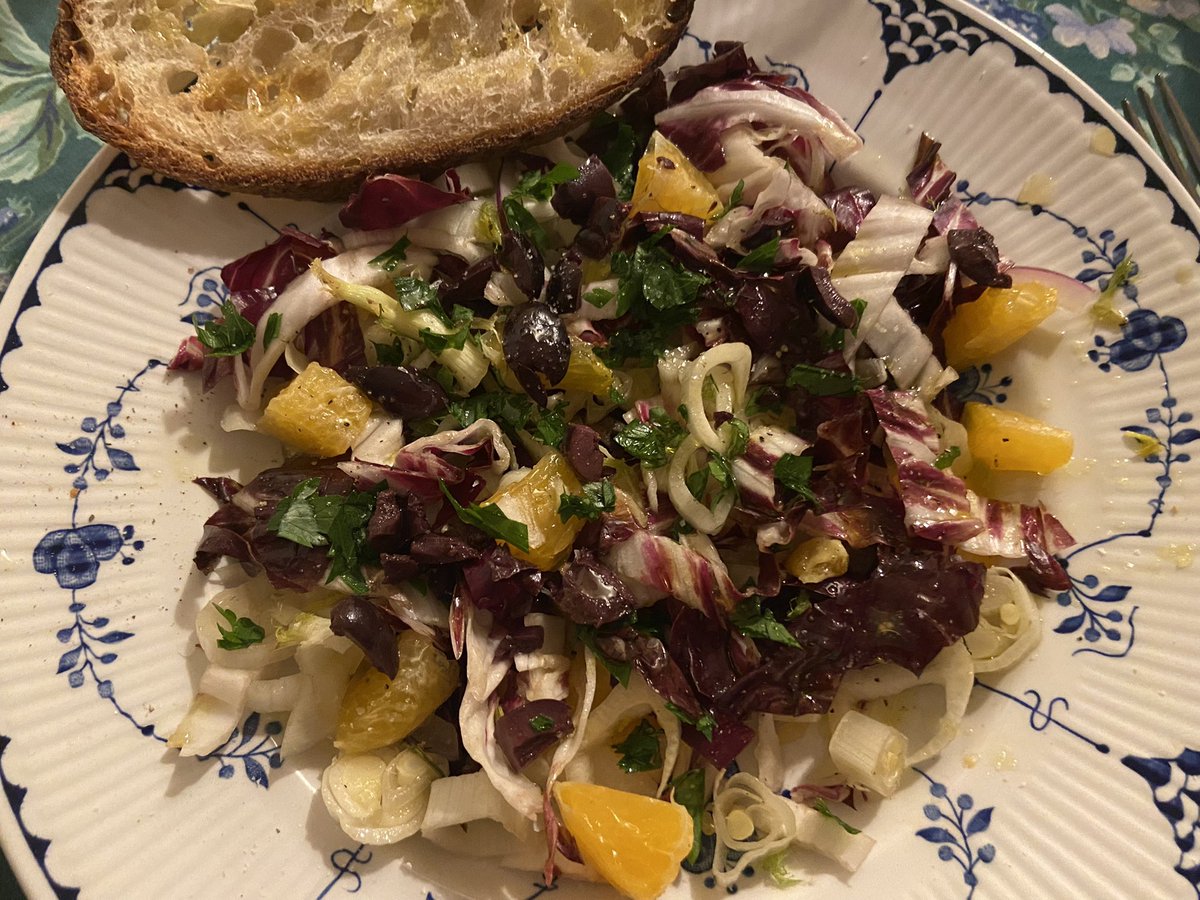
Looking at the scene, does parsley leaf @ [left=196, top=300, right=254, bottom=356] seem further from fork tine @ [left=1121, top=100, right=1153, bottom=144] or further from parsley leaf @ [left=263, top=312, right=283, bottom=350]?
fork tine @ [left=1121, top=100, right=1153, bottom=144]

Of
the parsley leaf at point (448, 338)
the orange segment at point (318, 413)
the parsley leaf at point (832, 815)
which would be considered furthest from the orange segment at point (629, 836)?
the parsley leaf at point (448, 338)

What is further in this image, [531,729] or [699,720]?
[699,720]

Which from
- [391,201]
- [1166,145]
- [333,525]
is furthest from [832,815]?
[1166,145]

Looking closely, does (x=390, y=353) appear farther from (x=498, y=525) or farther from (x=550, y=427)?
(x=498, y=525)

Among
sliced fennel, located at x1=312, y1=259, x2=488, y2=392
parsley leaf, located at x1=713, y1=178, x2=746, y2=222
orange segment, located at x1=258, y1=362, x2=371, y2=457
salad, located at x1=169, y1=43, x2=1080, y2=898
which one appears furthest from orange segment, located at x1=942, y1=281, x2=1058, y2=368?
orange segment, located at x1=258, y1=362, x2=371, y2=457

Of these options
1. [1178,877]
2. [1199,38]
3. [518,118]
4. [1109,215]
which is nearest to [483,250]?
[518,118]
